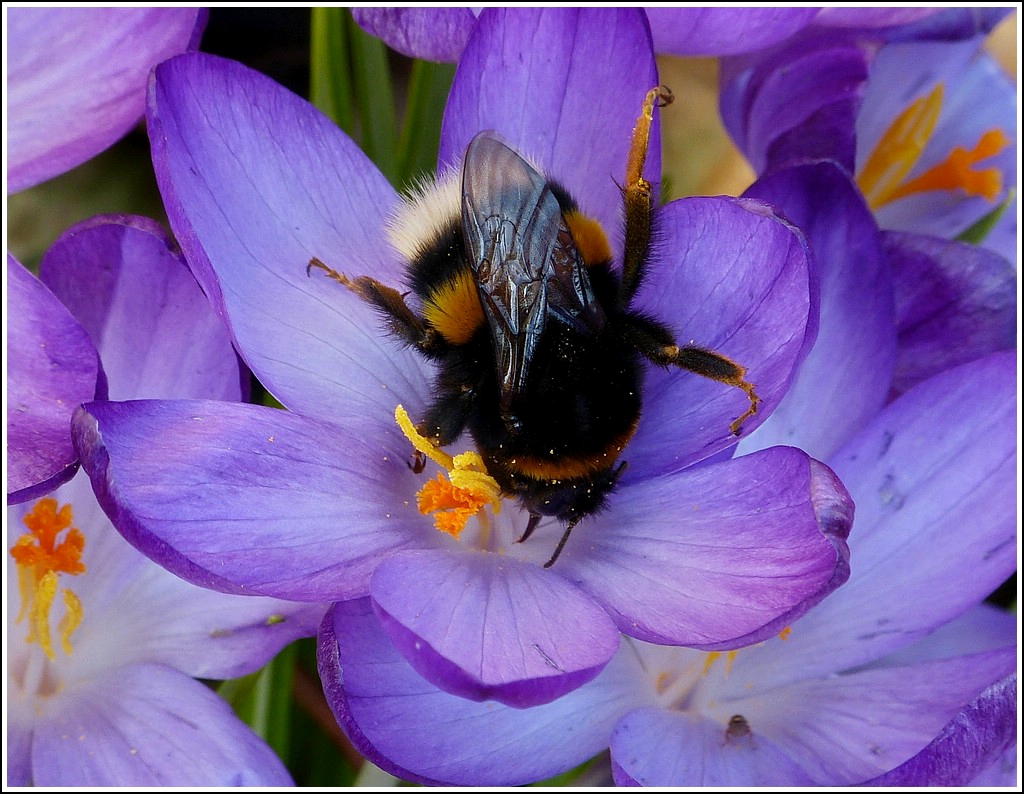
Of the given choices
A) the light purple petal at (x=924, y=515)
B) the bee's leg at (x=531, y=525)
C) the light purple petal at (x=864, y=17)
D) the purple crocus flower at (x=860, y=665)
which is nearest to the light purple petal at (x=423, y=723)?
the purple crocus flower at (x=860, y=665)

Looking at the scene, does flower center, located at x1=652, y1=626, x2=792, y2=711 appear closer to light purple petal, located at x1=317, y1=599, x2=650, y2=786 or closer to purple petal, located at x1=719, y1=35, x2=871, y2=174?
light purple petal, located at x1=317, y1=599, x2=650, y2=786

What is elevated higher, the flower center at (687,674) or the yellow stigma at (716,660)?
the yellow stigma at (716,660)

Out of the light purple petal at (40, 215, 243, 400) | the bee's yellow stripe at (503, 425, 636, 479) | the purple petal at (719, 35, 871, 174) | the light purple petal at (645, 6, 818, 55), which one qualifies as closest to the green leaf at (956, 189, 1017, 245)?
the purple petal at (719, 35, 871, 174)

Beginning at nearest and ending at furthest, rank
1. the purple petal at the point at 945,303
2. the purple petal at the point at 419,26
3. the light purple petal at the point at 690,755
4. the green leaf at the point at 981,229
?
1. the light purple petal at the point at 690,755
2. the purple petal at the point at 419,26
3. the purple petal at the point at 945,303
4. the green leaf at the point at 981,229

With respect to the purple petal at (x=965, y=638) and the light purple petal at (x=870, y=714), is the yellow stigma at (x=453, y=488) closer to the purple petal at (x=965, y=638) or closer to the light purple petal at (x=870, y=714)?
the light purple petal at (x=870, y=714)

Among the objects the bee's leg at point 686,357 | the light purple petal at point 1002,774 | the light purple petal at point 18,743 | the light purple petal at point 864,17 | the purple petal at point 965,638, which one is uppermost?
the light purple petal at point 864,17

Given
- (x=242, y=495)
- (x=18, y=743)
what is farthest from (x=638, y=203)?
(x=18, y=743)

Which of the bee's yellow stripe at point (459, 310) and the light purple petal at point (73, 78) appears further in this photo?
the light purple petal at point (73, 78)
